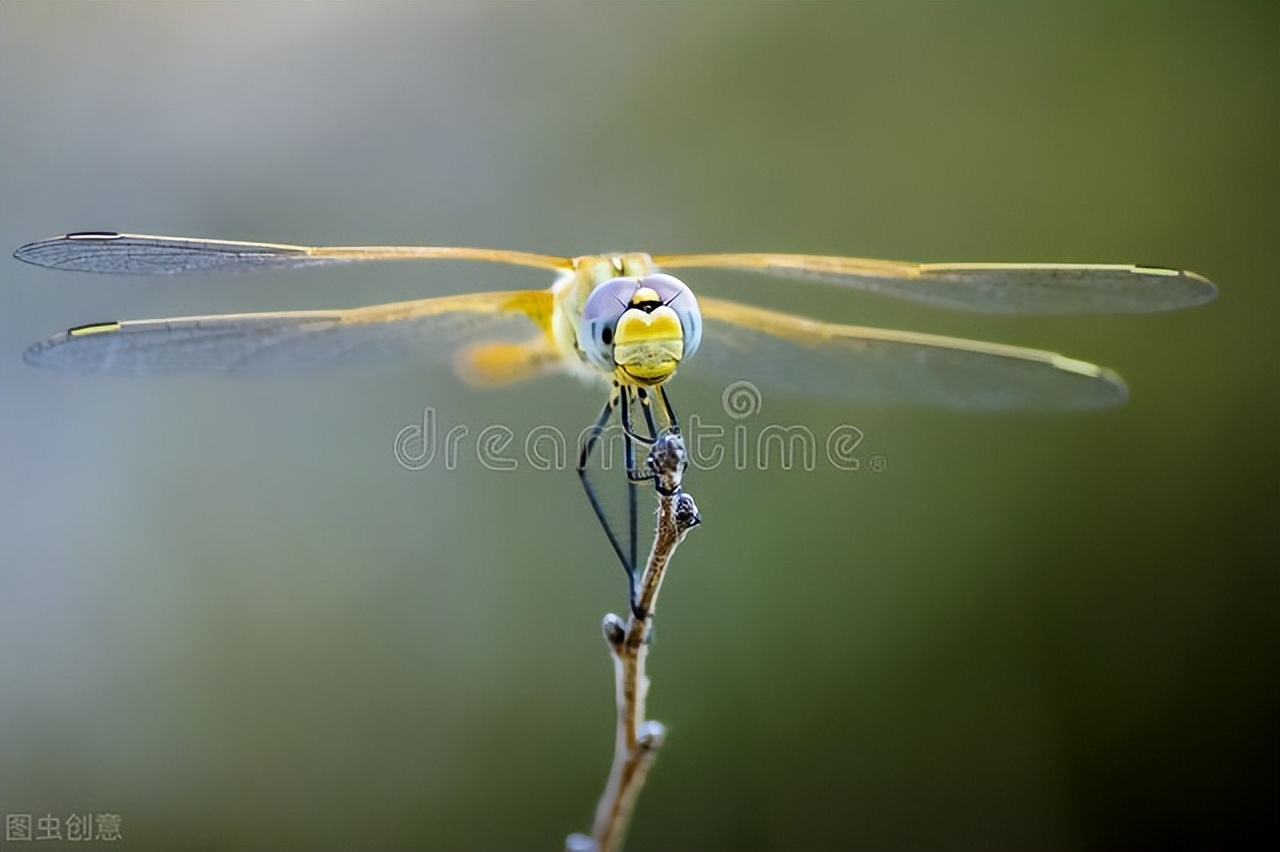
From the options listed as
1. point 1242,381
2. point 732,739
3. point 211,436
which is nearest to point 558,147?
point 211,436

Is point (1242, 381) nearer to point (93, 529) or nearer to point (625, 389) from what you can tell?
point (625, 389)

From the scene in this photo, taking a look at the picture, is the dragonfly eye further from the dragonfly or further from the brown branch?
the brown branch

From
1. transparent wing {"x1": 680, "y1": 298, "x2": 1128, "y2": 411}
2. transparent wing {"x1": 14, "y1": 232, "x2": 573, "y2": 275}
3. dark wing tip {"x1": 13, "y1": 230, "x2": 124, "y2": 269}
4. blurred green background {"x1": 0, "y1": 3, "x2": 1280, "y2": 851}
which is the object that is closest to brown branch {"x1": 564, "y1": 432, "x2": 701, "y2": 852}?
transparent wing {"x1": 14, "y1": 232, "x2": 573, "y2": 275}

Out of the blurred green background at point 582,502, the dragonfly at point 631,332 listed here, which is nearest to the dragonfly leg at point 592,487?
the dragonfly at point 631,332

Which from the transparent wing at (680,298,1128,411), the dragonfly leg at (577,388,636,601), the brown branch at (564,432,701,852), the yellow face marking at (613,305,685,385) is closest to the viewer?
the brown branch at (564,432,701,852)

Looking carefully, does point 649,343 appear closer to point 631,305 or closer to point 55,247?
point 631,305

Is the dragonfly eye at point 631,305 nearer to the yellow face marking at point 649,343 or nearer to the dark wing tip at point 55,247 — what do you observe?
the yellow face marking at point 649,343
